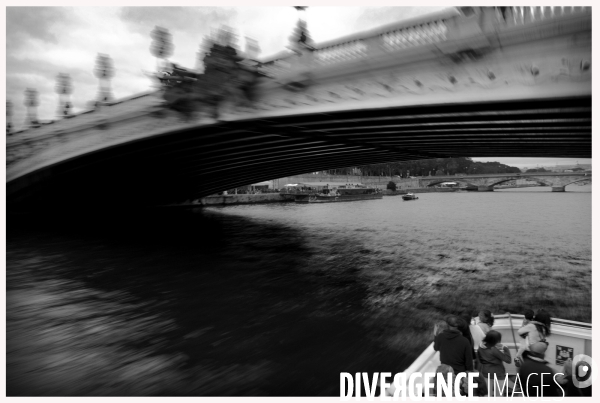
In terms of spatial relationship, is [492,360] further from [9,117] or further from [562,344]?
[9,117]

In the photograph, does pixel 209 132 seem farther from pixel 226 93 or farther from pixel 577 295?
pixel 577 295

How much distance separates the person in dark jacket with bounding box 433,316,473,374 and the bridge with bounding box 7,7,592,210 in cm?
622

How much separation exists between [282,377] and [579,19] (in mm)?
8257

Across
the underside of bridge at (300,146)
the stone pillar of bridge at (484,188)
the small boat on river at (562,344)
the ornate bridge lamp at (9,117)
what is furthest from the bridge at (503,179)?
the small boat on river at (562,344)

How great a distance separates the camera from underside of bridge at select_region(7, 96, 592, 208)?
502 inches

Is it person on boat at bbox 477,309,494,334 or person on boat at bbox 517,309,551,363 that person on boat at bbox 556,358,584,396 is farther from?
person on boat at bbox 477,309,494,334

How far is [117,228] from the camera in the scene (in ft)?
91.2

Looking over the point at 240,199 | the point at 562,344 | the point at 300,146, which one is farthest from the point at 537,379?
the point at 240,199

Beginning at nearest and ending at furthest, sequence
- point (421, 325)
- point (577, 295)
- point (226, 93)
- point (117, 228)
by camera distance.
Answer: point (421, 325) → point (577, 295) → point (226, 93) → point (117, 228)

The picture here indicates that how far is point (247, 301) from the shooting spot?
11070mm

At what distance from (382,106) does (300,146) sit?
440 inches

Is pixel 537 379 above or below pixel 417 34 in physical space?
below

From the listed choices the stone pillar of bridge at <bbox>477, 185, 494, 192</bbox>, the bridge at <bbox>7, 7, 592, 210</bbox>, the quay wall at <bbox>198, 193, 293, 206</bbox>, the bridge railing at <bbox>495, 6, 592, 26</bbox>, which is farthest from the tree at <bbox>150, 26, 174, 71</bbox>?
the stone pillar of bridge at <bbox>477, 185, 494, 192</bbox>
